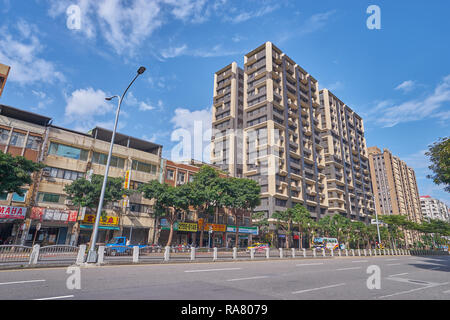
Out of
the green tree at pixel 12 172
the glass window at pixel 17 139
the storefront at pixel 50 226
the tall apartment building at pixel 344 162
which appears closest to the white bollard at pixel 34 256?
the green tree at pixel 12 172

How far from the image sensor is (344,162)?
80500 mm

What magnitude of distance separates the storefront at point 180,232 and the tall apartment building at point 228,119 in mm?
23037

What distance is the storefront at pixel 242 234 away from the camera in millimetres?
44731

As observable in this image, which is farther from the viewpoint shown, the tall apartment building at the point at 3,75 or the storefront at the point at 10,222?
the tall apartment building at the point at 3,75

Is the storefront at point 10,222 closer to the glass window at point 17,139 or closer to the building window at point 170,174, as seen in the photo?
the glass window at point 17,139

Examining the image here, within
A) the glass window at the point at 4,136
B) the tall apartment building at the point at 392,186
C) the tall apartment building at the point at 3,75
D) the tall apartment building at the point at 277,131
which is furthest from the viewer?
the tall apartment building at the point at 392,186

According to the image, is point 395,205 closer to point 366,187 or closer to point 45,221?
point 366,187

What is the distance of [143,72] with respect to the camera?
50.4 feet

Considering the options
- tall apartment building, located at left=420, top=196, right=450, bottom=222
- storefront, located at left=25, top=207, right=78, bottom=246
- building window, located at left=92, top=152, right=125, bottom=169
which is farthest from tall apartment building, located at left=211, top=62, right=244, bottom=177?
tall apartment building, located at left=420, top=196, right=450, bottom=222

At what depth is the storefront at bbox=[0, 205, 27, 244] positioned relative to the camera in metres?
25.9

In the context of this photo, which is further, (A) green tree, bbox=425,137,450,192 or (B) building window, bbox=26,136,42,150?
(B) building window, bbox=26,136,42,150

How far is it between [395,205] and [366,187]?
32315mm

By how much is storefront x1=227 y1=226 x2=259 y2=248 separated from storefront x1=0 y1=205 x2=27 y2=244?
2837 centimetres

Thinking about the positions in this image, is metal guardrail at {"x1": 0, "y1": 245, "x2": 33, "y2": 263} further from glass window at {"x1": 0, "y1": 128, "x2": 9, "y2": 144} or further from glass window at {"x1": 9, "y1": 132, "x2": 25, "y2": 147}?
glass window at {"x1": 0, "y1": 128, "x2": 9, "y2": 144}
